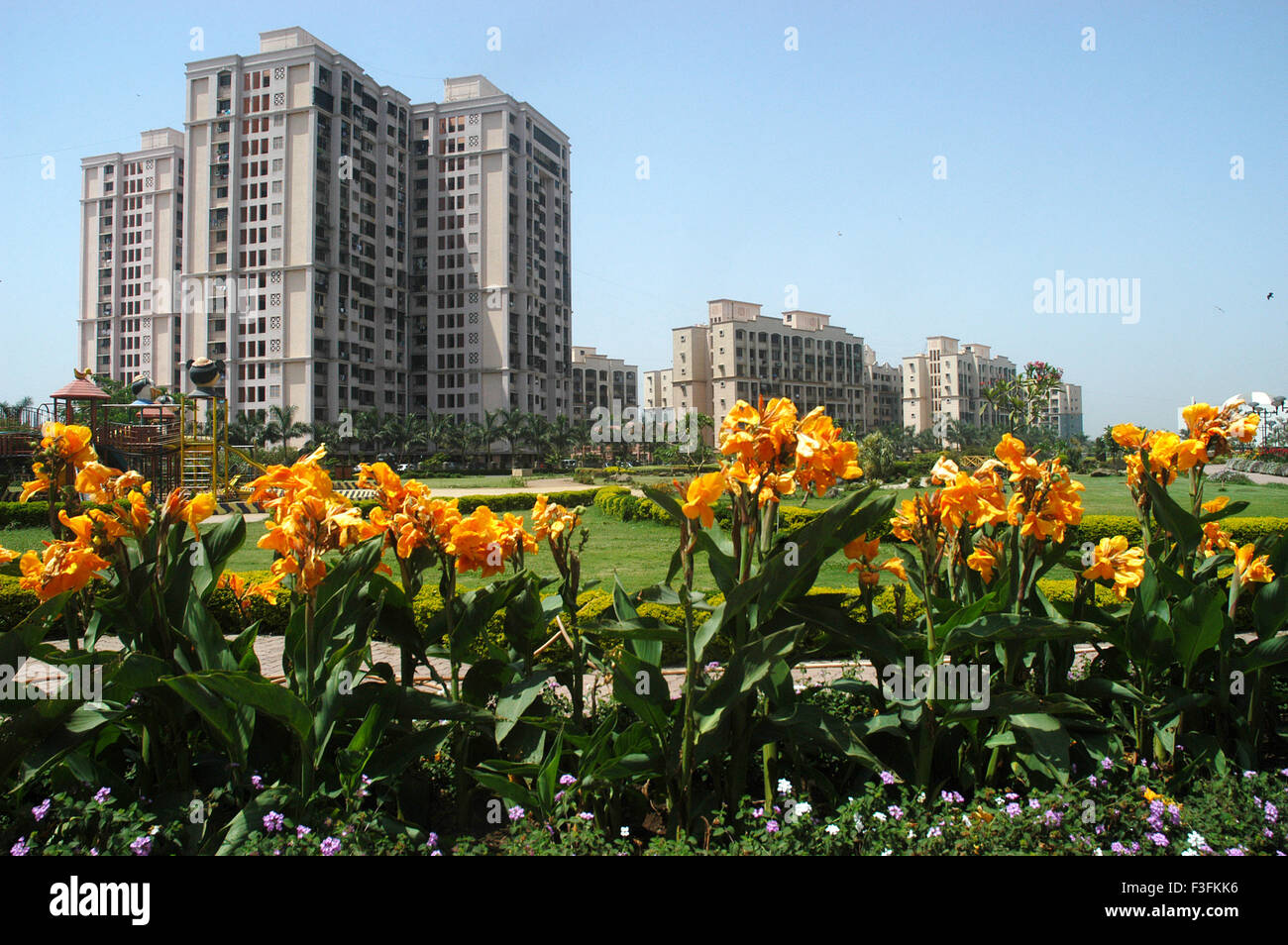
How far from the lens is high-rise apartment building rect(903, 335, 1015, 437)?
102m

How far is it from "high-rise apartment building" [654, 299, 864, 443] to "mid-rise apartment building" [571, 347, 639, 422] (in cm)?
1127

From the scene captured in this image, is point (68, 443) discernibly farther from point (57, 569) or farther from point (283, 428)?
point (283, 428)

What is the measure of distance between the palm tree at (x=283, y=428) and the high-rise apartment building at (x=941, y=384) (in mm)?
74744

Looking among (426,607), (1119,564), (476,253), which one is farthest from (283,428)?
(1119,564)

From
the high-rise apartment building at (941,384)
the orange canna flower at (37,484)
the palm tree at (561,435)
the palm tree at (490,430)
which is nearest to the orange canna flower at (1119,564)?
the orange canna flower at (37,484)

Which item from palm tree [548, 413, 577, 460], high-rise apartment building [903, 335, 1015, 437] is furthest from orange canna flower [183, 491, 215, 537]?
high-rise apartment building [903, 335, 1015, 437]

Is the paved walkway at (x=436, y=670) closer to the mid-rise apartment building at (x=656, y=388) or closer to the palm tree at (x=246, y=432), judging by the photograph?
the palm tree at (x=246, y=432)

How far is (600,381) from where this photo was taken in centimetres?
10050

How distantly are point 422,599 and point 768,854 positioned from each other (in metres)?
4.32

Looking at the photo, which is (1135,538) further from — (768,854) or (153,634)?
(153,634)

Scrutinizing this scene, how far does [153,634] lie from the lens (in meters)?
2.51

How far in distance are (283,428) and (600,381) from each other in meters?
54.8
